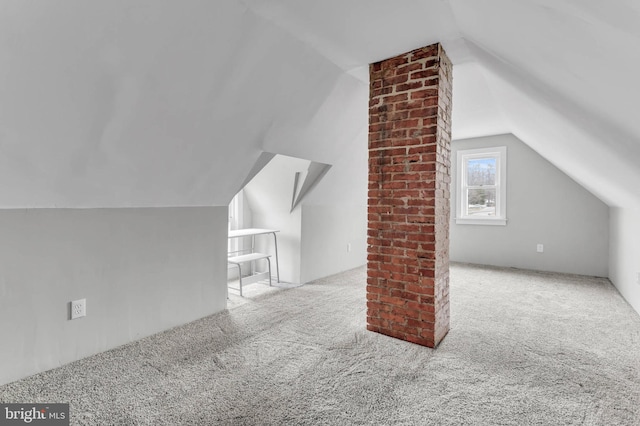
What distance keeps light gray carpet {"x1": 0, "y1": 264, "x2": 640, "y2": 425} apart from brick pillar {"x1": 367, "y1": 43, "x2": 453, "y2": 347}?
0.69 ft

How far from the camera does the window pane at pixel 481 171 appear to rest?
5348 millimetres

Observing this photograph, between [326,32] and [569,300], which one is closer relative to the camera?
[326,32]

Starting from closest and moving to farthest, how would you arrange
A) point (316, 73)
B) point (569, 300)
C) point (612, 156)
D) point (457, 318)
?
point (612, 156) < point (316, 73) < point (457, 318) < point (569, 300)

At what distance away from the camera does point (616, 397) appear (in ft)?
5.83

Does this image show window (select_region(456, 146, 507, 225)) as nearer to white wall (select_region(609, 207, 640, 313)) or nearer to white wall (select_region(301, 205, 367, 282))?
white wall (select_region(609, 207, 640, 313))

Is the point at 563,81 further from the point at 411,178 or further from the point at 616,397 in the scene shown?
the point at 616,397

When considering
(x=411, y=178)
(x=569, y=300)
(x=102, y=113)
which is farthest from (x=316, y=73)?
(x=569, y=300)

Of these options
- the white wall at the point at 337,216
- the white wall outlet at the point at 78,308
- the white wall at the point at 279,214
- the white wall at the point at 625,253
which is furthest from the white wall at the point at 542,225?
the white wall outlet at the point at 78,308

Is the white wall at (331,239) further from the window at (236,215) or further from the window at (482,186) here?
the window at (482,186)

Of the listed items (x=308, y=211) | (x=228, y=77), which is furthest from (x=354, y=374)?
(x=308, y=211)

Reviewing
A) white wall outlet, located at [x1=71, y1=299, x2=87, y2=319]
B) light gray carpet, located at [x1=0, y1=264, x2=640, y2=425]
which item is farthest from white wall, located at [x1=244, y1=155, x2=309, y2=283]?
white wall outlet, located at [x1=71, y1=299, x2=87, y2=319]

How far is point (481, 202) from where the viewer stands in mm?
5508

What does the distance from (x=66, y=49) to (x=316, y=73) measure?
1586 mm

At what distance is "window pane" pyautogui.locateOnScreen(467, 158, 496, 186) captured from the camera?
5348mm
